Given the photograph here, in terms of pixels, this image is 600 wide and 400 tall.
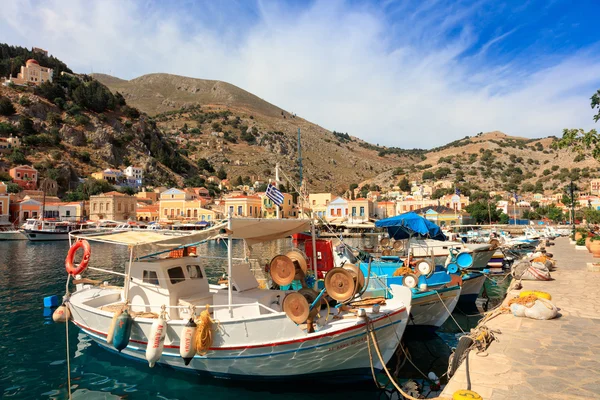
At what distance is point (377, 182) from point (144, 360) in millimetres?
121323

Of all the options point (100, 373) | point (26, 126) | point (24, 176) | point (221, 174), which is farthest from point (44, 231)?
point (221, 174)

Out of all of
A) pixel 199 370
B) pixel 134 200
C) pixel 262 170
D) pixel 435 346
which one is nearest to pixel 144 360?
pixel 199 370

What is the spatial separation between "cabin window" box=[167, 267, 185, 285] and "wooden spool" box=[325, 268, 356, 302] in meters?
3.86

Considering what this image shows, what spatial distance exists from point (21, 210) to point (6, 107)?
35245mm

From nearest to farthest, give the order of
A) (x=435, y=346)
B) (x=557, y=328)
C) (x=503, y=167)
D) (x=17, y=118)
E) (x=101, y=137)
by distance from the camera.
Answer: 1. (x=557, y=328)
2. (x=435, y=346)
3. (x=17, y=118)
4. (x=101, y=137)
5. (x=503, y=167)

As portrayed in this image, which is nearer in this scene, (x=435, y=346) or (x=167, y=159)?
(x=435, y=346)

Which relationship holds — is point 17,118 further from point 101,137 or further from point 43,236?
point 43,236

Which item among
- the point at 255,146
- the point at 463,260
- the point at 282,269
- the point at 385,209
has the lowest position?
the point at 463,260

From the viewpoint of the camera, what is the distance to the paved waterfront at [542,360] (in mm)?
5246

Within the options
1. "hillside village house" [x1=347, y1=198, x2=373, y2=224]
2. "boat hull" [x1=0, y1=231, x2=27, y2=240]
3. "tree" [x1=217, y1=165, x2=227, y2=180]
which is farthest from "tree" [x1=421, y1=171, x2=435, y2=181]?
"boat hull" [x1=0, y1=231, x2=27, y2=240]

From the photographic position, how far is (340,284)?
749cm

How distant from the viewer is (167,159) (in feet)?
349

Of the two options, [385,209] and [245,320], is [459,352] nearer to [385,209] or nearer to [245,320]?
[245,320]

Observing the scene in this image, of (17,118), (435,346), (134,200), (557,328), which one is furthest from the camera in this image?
(17,118)
